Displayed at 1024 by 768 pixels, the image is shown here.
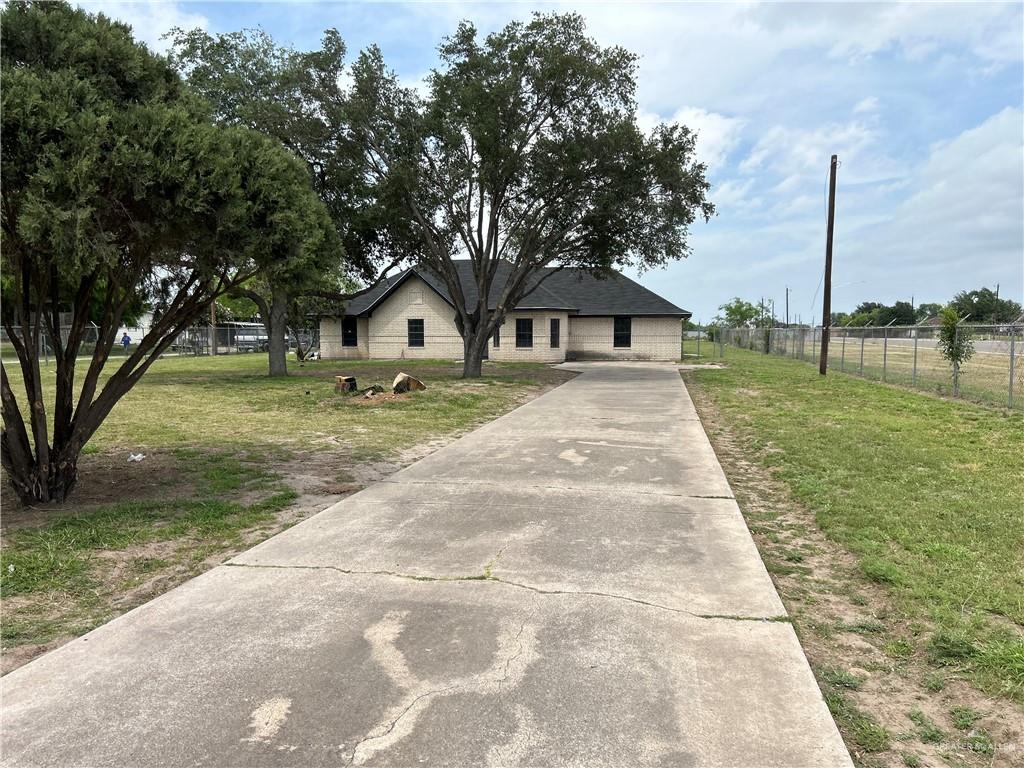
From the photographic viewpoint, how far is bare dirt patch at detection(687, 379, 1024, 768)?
102 inches

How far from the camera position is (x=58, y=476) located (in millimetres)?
6070

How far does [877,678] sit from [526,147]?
742 inches

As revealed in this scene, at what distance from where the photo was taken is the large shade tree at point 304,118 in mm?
19328

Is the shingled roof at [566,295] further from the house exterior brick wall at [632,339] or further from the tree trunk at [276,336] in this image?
the tree trunk at [276,336]

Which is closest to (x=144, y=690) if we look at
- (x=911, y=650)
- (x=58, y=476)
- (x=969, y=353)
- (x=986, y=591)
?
(x=911, y=650)

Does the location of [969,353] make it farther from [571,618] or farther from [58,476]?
[58,476]

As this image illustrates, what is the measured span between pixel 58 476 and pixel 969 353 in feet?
55.5

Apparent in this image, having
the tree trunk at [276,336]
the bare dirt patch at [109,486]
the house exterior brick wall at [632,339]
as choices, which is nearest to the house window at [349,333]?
the house exterior brick wall at [632,339]

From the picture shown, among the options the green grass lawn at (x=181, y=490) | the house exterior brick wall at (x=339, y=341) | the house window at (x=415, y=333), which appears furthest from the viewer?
the house exterior brick wall at (x=339, y=341)

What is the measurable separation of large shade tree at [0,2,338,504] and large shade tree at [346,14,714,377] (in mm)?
13420

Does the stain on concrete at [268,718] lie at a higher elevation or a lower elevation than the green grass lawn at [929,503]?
lower

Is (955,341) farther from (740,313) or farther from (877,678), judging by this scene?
(740,313)

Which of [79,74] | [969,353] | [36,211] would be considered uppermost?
[79,74]

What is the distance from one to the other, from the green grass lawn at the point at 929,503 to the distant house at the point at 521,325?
A: 19.9 metres
